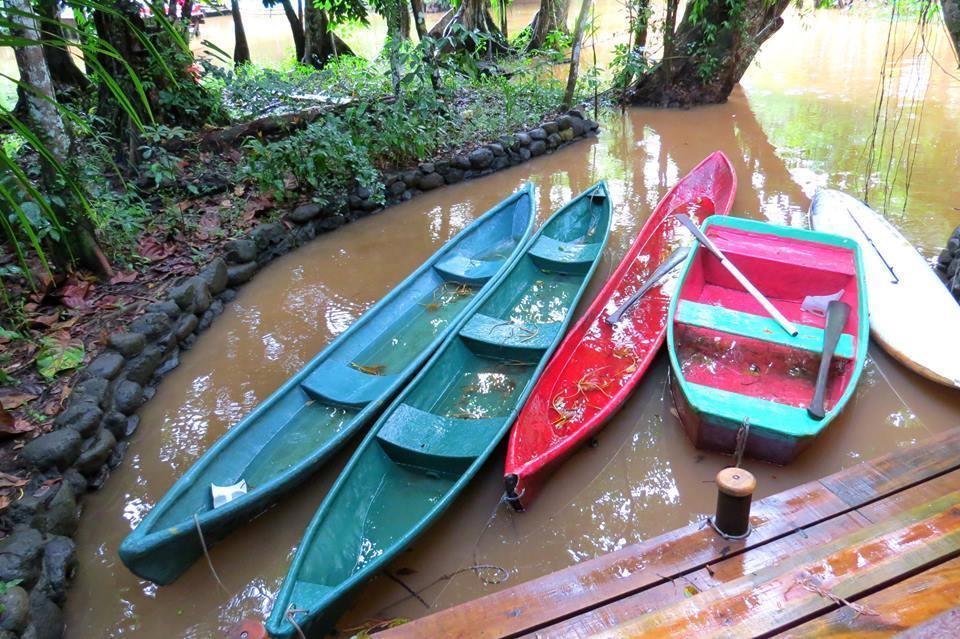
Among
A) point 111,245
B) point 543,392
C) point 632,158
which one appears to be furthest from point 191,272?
point 632,158

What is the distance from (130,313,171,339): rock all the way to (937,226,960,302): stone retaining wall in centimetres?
512

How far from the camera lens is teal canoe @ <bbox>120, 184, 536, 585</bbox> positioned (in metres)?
2.49

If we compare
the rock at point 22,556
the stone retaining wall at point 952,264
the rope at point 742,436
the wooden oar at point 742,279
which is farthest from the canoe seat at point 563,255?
the rock at point 22,556

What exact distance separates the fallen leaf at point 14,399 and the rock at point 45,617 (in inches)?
42.0

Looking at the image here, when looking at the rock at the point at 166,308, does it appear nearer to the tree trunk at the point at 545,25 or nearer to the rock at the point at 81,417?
the rock at the point at 81,417

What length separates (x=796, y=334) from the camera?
3.38 meters

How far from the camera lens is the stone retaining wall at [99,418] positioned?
2.37m

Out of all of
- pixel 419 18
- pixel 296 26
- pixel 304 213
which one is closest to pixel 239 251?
pixel 304 213

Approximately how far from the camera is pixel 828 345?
3229 mm

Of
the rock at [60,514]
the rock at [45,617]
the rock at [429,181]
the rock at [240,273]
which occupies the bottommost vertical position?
the rock at [45,617]

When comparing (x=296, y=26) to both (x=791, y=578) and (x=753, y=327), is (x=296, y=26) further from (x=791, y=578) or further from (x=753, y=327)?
(x=791, y=578)

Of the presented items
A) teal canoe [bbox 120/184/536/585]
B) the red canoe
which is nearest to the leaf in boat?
teal canoe [bbox 120/184/536/585]

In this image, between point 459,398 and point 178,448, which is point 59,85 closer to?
point 178,448

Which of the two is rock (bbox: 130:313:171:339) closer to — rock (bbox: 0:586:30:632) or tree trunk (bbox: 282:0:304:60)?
rock (bbox: 0:586:30:632)
